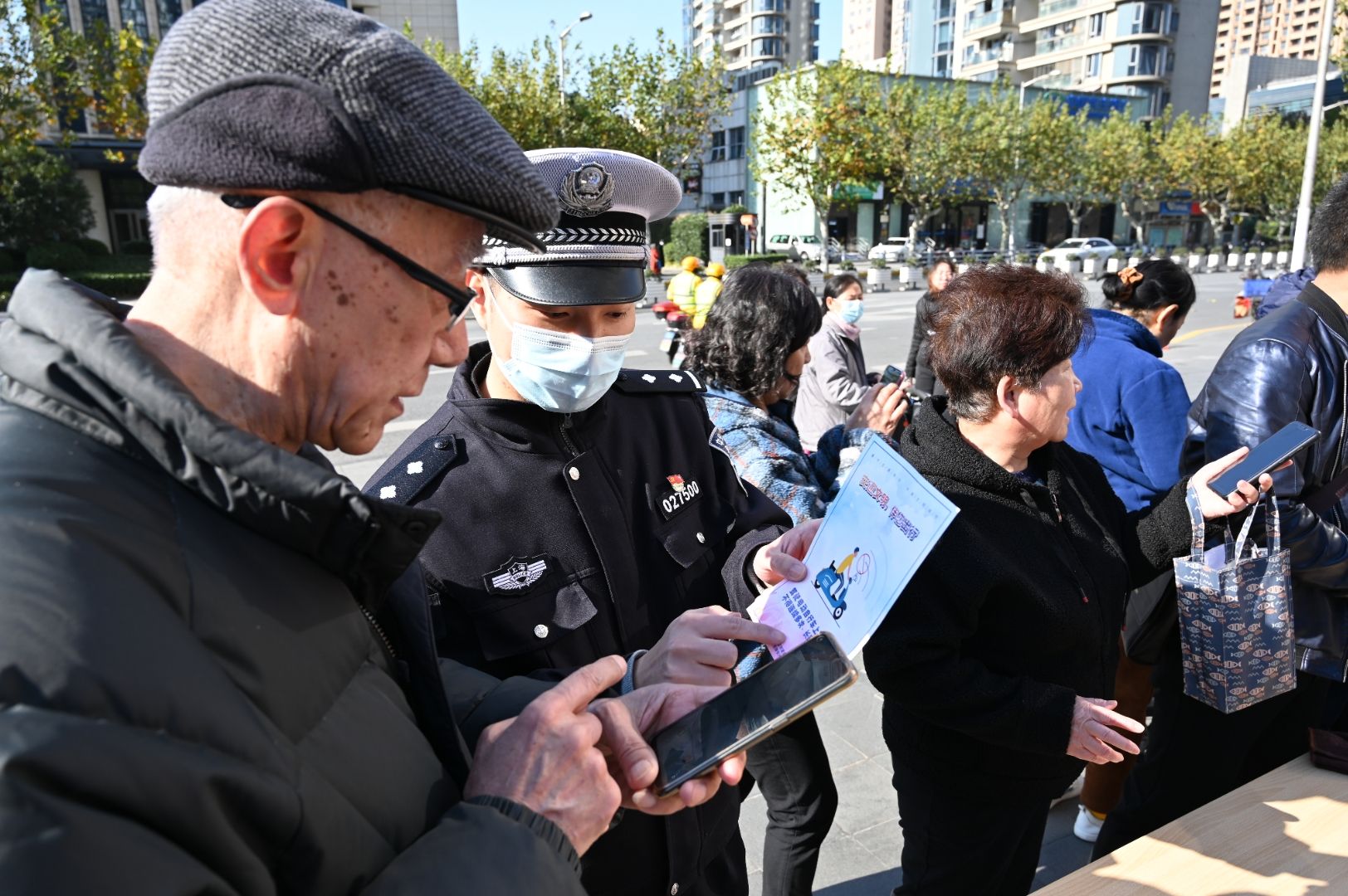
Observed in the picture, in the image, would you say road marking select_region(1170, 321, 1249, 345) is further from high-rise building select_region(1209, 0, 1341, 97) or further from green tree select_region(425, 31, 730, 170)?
high-rise building select_region(1209, 0, 1341, 97)

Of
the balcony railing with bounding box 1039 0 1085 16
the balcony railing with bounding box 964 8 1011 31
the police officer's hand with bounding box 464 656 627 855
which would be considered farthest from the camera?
the balcony railing with bounding box 964 8 1011 31

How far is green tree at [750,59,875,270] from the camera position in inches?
1122

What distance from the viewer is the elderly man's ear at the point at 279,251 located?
86cm

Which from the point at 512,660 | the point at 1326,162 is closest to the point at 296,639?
the point at 512,660

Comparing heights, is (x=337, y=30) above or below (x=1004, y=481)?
above

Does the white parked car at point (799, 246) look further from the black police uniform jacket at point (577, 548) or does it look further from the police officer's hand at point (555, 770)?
the police officer's hand at point (555, 770)

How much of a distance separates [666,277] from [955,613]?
27.2m

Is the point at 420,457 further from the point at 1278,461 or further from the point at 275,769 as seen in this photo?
the point at 1278,461

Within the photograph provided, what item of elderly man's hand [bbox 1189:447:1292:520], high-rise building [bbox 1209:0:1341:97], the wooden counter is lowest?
the wooden counter

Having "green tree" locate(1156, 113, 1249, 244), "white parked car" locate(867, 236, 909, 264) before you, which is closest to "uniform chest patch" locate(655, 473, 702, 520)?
"white parked car" locate(867, 236, 909, 264)

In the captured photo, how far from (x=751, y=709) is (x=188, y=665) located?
69 centimetres

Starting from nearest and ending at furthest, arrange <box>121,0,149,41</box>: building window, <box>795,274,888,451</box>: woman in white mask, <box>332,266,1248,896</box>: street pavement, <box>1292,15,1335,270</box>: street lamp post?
1. <box>332,266,1248,896</box>: street pavement
2. <box>795,274,888,451</box>: woman in white mask
3. <box>1292,15,1335,270</box>: street lamp post
4. <box>121,0,149,41</box>: building window

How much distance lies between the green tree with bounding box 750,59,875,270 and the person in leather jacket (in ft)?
84.5

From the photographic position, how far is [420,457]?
5.74 ft
